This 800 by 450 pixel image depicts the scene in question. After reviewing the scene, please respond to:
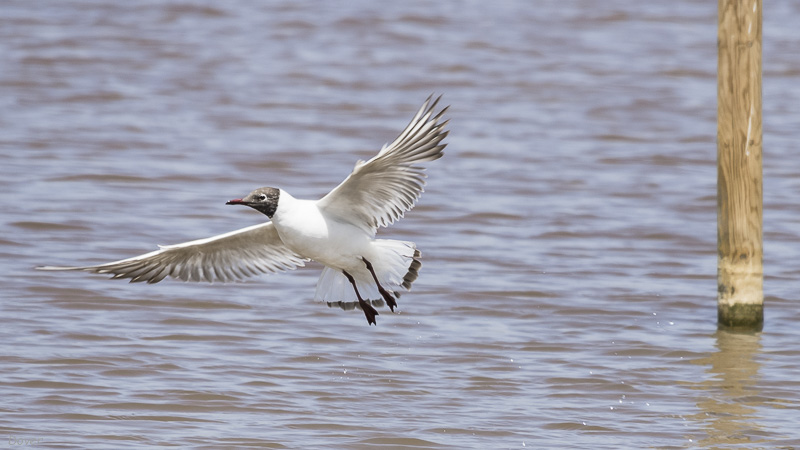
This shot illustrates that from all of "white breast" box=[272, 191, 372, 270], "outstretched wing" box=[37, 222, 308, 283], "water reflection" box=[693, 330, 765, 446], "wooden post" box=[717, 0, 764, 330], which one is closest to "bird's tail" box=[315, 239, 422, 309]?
"white breast" box=[272, 191, 372, 270]

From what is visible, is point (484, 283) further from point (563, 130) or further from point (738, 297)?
point (563, 130)

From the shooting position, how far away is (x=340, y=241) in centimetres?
606

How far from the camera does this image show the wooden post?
7152 millimetres

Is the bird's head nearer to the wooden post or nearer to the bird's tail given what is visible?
the bird's tail

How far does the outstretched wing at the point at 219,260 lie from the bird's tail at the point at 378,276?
313mm

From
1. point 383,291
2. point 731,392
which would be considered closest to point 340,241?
point 383,291

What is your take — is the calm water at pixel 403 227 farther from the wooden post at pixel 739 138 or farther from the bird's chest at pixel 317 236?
the bird's chest at pixel 317 236

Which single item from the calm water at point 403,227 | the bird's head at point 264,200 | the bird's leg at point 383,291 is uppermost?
the bird's head at point 264,200

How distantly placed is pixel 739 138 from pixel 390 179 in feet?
7.56

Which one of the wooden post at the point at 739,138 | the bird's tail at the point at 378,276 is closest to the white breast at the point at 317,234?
the bird's tail at the point at 378,276

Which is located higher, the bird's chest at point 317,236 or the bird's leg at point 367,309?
the bird's chest at point 317,236

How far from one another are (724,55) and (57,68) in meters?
10.8

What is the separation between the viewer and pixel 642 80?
627 inches

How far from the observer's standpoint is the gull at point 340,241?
573 cm
